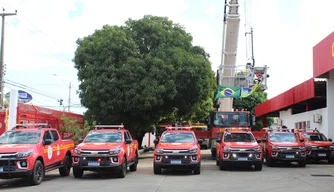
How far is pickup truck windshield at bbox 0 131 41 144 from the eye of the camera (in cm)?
1365

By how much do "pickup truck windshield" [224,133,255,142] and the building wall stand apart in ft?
27.1

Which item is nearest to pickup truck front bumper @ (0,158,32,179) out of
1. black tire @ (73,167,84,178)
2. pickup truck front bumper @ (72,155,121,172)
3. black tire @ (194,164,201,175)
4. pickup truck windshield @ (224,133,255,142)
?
pickup truck front bumper @ (72,155,121,172)

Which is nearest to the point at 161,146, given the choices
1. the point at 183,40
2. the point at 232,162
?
the point at 232,162

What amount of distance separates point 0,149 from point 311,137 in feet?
53.4

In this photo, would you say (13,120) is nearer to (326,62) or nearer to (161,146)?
(161,146)

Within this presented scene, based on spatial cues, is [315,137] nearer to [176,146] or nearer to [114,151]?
[176,146]

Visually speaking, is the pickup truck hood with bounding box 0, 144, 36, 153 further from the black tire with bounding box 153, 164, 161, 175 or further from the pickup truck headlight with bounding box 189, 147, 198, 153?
the pickup truck headlight with bounding box 189, 147, 198, 153

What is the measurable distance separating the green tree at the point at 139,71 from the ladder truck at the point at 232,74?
1.58 metres

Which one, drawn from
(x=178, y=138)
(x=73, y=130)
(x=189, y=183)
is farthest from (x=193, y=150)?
(x=73, y=130)

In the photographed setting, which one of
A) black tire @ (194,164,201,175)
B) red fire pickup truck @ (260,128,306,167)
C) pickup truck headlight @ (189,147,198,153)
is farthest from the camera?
red fire pickup truck @ (260,128,306,167)

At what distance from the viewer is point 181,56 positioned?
23578 mm

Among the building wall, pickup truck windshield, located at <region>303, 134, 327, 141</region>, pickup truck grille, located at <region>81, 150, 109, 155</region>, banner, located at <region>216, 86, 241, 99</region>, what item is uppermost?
banner, located at <region>216, 86, 241, 99</region>

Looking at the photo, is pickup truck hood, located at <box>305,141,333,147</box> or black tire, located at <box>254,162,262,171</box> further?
pickup truck hood, located at <box>305,141,333,147</box>

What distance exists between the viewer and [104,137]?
1582 cm
